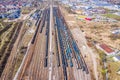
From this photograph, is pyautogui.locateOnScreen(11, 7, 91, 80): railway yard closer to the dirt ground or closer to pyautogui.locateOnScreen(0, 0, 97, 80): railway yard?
pyautogui.locateOnScreen(0, 0, 97, 80): railway yard

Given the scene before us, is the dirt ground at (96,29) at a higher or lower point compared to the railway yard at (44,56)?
lower

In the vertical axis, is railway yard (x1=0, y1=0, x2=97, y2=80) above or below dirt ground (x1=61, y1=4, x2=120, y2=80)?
above

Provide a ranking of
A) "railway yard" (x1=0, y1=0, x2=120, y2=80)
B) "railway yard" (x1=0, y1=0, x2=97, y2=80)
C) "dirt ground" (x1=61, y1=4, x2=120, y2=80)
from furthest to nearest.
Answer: "dirt ground" (x1=61, y1=4, x2=120, y2=80) → "railway yard" (x1=0, y1=0, x2=120, y2=80) → "railway yard" (x1=0, y1=0, x2=97, y2=80)

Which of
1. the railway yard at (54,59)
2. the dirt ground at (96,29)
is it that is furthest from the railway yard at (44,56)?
the dirt ground at (96,29)

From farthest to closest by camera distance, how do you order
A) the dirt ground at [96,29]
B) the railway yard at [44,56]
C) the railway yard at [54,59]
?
1. the dirt ground at [96,29]
2. the railway yard at [44,56]
3. the railway yard at [54,59]

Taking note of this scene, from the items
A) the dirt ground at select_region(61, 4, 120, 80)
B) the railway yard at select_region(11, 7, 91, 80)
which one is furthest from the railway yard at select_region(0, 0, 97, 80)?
the dirt ground at select_region(61, 4, 120, 80)

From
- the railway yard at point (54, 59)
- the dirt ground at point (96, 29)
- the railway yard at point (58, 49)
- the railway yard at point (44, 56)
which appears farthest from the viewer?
the dirt ground at point (96, 29)

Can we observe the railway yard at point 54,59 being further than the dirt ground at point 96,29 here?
No

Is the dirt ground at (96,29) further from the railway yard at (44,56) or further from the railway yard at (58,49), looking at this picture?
the railway yard at (44,56)

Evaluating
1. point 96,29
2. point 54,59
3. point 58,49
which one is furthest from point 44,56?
point 96,29

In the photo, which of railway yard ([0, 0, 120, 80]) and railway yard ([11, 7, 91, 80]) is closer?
railway yard ([11, 7, 91, 80])

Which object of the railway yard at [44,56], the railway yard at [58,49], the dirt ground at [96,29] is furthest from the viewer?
the dirt ground at [96,29]
